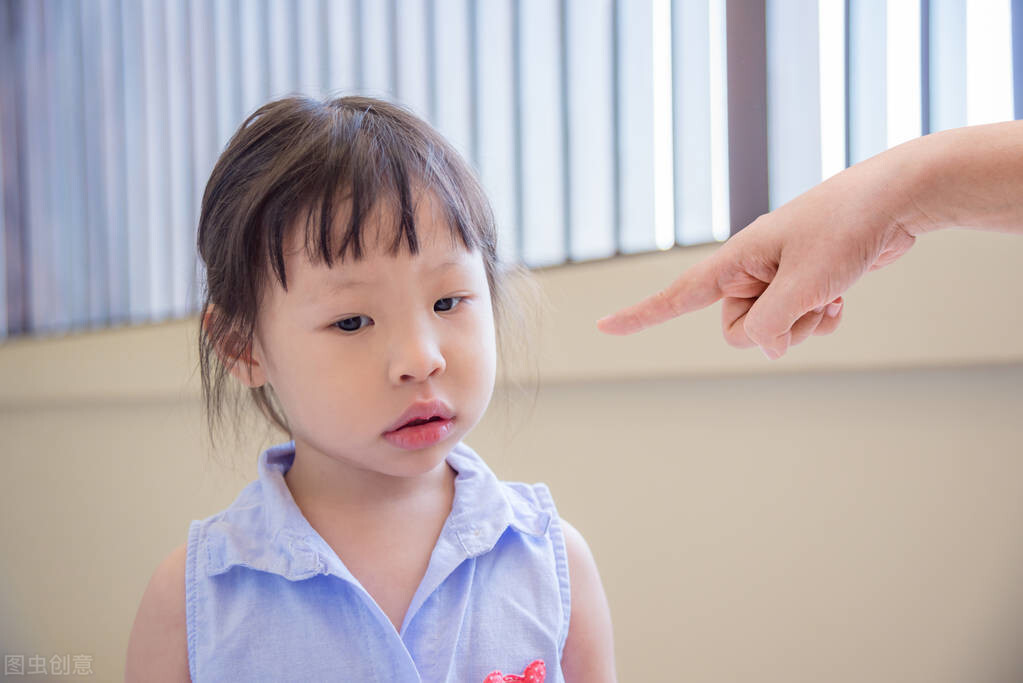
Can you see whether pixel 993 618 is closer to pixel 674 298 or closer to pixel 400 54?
pixel 674 298

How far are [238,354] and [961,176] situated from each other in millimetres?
724

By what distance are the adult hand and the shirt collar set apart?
34 centimetres

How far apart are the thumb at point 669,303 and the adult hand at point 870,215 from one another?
25 millimetres

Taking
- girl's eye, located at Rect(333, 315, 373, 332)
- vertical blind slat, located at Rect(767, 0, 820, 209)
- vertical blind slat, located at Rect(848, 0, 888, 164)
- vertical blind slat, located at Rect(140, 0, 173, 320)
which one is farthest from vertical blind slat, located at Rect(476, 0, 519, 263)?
vertical blind slat, located at Rect(140, 0, 173, 320)

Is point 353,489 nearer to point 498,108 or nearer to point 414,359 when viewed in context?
point 414,359

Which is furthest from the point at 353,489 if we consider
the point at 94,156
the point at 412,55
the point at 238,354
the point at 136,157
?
the point at 94,156

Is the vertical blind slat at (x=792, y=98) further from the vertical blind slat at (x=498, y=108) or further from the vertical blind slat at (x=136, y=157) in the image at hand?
the vertical blind slat at (x=136, y=157)

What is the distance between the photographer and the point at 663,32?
1.47 metres

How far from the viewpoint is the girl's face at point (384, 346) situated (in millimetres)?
804

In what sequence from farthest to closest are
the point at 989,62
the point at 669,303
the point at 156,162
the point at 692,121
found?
the point at 156,162 < the point at 692,121 < the point at 989,62 < the point at 669,303

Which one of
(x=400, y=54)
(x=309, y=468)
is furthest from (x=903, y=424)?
(x=400, y=54)

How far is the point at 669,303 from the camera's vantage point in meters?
0.84

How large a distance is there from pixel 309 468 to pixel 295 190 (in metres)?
0.31

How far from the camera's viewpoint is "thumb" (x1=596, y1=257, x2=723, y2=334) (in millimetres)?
829
